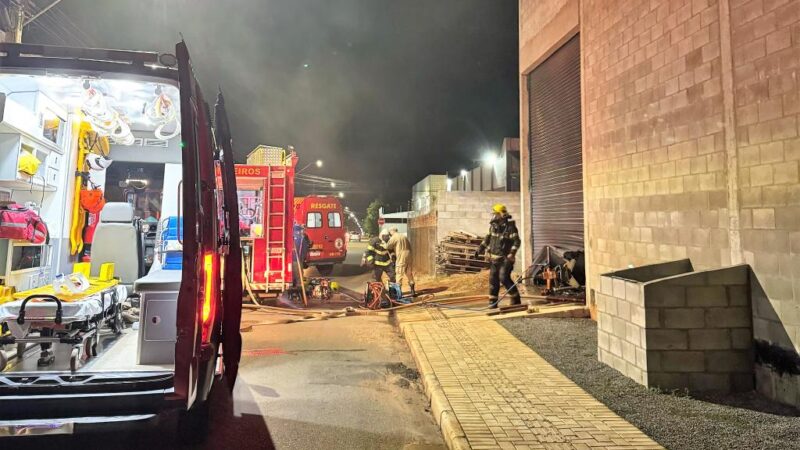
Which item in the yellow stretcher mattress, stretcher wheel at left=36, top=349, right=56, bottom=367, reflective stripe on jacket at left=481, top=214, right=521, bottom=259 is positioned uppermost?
reflective stripe on jacket at left=481, top=214, right=521, bottom=259

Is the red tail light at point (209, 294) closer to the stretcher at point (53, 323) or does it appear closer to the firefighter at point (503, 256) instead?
the stretcher at point (53, 323)

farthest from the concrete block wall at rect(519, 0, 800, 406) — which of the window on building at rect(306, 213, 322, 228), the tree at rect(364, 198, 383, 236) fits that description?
the tree at rect(364, 198, 383, 236)

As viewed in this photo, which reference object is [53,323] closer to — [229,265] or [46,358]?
[46,358]

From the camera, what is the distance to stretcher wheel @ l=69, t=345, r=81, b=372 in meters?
3.02

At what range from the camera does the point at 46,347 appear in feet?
11.1

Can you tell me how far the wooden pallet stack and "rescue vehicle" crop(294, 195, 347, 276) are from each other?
5218 mm

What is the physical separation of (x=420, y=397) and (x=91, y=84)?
179 inches

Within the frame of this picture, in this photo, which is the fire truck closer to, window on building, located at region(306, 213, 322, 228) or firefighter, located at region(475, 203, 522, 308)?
firefighter, located at region(475, 203, 522, 308)

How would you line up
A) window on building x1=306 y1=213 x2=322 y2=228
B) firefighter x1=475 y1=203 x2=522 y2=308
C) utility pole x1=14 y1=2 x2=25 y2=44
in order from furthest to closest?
1. window on building x1=306 y1=213 x2=322 y2=228
2. utility pole x1=14 y1=2 x2=25 y2=44
3. firefighter x1=475 y1=203 x2=522 y2=308

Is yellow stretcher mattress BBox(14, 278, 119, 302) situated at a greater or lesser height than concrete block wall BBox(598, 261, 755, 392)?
greater

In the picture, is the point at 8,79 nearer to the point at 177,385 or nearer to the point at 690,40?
the point at 177,385

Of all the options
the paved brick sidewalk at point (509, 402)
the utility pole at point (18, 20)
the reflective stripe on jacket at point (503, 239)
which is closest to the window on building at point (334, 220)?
the reflective stripe on jacket at point (503, 239)

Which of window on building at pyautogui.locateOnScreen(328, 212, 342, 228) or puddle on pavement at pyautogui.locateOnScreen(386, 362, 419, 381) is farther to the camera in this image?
window on building at pyautogui.locateOnScreen(328, 212, 342, 228)

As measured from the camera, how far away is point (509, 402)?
12.7 ft
